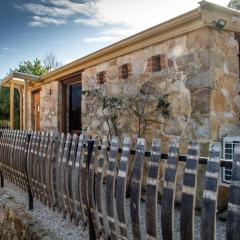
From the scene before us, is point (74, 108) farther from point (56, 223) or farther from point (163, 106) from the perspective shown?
point (56, 223)

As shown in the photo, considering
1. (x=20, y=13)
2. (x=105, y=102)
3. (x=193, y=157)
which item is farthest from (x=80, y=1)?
(x=193, y=157)

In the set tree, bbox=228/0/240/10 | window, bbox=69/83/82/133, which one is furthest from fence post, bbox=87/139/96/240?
tree, bbox=228/0/240/10

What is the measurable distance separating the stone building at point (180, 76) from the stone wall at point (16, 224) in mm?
2111

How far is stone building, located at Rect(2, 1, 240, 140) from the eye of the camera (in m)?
3.87

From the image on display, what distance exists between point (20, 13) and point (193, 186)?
11.7 metres

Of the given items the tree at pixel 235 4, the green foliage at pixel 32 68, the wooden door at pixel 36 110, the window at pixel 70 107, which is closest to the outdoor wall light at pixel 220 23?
the window at pixel 70 107

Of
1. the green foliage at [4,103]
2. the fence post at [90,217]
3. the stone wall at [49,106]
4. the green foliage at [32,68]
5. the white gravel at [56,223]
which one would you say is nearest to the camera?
the fence post at [90,217]

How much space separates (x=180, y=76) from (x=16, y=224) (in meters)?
2.83

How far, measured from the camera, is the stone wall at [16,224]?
126 inches

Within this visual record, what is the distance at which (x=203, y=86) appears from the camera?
3.88 metres

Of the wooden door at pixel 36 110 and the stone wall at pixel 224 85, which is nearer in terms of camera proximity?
the stone wall at pixel 224 85

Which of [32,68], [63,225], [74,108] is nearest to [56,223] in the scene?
[63,225]

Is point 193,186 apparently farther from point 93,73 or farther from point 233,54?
point 93,73

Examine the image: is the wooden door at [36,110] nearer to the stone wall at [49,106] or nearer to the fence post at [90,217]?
the stone wall at [49,106]
